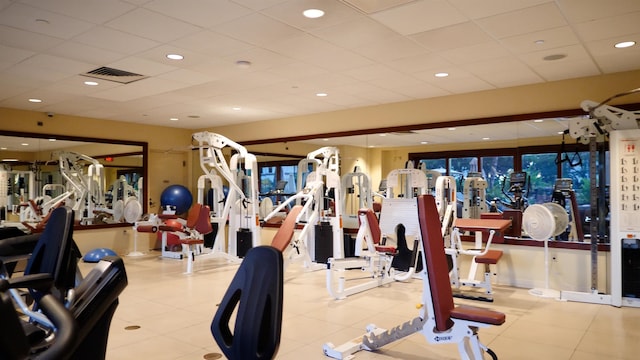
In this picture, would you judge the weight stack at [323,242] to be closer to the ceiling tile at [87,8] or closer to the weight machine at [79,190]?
the weight machine at [79,190]

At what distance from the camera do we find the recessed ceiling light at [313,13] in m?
3.25

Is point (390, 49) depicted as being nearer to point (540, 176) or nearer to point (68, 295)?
point (540, 176)

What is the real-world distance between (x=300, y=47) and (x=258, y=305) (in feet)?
9.47

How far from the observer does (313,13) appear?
329cm

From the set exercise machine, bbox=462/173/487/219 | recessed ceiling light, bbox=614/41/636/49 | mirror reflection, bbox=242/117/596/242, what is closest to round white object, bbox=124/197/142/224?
mirror reflection, bbox=242/117/596/242

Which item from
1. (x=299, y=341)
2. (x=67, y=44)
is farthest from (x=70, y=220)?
(x=67, y=44)

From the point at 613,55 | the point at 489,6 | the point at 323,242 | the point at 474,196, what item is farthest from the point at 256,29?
the point at 323,242

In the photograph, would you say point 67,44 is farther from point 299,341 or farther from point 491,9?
point 491,9

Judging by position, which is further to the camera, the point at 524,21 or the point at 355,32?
the point at 355,32

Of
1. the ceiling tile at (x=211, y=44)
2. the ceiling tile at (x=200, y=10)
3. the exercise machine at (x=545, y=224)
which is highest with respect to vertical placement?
the ceiling tile at (x=200, y=10)

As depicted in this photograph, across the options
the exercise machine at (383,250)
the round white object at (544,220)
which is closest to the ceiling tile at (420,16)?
the exercise machine at (383,250)

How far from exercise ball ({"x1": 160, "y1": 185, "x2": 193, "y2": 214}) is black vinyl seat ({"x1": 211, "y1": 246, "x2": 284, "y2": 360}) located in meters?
7.17

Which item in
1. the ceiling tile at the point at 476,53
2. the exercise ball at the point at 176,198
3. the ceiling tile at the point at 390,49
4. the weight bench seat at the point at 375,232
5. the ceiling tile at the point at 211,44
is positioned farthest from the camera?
the exercise ball at the point at 176,198

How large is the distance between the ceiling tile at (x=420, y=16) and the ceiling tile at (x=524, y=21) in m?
0.25
